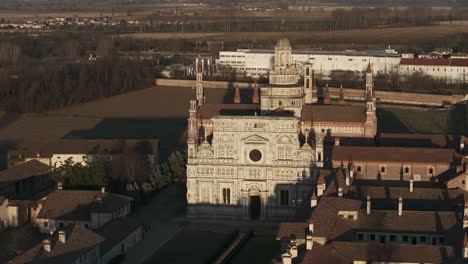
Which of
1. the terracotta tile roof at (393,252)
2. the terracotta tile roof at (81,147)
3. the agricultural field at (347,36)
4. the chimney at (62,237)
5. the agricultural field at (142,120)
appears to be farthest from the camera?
the agricultural field at (347,36)

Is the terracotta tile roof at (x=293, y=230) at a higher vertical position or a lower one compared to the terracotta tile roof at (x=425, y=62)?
lower

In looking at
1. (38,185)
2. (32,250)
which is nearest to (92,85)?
(38,185)

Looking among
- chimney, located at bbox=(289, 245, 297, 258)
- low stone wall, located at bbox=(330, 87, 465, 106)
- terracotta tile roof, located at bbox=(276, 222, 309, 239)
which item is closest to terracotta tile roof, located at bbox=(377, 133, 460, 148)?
terracotta tile roof, located at bbox=(276, 222, 309, 239)

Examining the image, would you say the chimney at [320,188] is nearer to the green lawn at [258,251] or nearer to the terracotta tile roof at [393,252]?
the green lawn at [258,251]

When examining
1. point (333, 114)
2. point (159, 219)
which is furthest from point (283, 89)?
point (159, 219)

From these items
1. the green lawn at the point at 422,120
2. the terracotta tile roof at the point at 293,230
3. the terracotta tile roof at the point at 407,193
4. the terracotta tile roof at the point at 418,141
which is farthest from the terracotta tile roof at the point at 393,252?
the green lawn at the point at 422,120

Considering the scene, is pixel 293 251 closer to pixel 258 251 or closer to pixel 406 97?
pixel 258 251

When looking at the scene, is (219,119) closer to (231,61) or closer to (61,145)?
(61,145)
